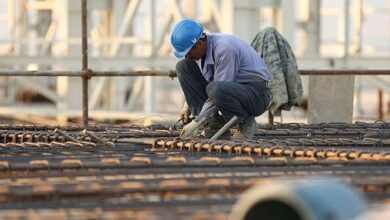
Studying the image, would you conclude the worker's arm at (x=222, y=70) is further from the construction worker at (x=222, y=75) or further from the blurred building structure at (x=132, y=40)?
the blurred building structure at (x=132, y=40)

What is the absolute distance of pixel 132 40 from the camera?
20547mm

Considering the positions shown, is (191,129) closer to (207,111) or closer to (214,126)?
(207,111)

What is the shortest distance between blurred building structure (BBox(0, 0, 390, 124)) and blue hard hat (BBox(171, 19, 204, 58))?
9115mm

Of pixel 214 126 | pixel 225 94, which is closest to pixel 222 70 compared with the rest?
pixel 225 94

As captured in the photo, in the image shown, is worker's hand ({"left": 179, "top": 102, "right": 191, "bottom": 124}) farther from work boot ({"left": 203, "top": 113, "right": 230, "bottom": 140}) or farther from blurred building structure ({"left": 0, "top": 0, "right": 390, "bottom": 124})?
blurred building structure ({"left": 0, "top": 0, "right": 390, "bottom": 124})

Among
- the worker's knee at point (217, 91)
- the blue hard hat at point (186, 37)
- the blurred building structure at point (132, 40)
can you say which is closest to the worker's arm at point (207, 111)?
the worker's knee at point (217, 91)

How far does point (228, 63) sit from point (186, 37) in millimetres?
398

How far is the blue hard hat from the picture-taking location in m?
8.34

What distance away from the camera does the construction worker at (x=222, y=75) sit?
27.4 ft

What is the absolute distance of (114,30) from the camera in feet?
77.5

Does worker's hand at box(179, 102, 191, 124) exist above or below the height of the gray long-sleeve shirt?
below

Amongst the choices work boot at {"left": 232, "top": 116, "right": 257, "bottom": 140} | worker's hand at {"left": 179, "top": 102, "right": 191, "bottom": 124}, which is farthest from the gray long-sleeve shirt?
worker's hand at {"left": 179, "top": 102, "right": 191, "bottom": 124}

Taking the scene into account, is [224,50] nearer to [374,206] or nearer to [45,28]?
[374,206]

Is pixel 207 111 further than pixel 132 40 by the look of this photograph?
No
